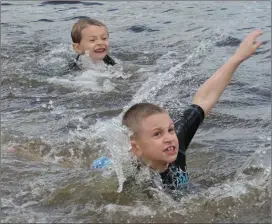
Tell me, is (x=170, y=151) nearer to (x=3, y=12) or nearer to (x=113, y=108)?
(x=113, y=108)

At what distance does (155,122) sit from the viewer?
4227mm

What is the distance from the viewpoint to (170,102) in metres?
6.74

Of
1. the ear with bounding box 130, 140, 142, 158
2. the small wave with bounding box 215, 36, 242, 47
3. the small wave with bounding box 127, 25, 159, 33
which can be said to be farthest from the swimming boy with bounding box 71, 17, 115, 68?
the ear with bounding box 130, 140, 142, 158

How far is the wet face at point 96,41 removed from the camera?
26.7ft

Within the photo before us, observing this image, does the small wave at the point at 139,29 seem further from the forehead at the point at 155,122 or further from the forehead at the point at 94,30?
the forehead at the point at 155,122

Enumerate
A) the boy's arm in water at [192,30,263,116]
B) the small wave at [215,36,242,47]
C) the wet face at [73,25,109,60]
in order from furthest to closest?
1. the small wave at [215,36,242,47]
2. the wet face at [73,25,109,60]
3. the boy's arm in water at [192,30,263,116]

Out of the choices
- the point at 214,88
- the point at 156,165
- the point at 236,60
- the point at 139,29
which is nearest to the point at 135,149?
the point at 156,165

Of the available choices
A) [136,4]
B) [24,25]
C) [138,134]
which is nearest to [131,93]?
[138,134]

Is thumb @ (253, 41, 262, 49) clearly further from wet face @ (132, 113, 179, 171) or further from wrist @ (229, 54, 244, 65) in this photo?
wet face @ (132, 113, 179, 171)

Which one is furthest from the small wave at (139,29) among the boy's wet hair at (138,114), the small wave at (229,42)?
the boy's wet hair at (138,114)

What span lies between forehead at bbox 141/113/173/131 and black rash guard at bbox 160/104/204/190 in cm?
34

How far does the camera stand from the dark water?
4.21 metres

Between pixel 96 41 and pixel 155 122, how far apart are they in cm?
411

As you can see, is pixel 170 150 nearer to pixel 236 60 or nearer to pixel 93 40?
pixel 236 60
